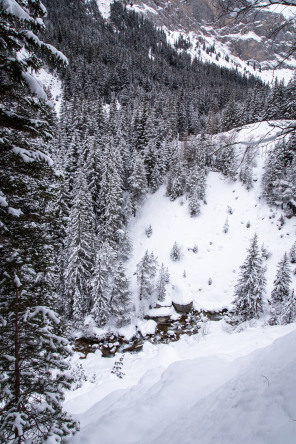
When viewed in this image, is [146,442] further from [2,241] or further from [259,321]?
[259,321]

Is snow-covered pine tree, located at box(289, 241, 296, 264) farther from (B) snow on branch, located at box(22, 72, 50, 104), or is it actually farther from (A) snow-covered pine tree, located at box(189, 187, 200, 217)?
(B) snow on branch, located at box(22, 72, 50, 104)

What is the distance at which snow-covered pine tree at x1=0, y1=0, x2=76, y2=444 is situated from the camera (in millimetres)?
3875

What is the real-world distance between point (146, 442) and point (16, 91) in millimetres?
7827

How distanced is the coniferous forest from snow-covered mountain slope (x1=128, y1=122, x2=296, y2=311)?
1354 millimetres

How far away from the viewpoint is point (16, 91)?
15.0ft

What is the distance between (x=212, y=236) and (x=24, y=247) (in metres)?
26.4

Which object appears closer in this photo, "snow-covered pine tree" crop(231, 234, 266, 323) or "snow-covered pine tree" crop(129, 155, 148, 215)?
"snow-covered pine tree" crop(231, 234, 266, 323)

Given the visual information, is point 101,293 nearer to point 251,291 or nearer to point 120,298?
point 120,298

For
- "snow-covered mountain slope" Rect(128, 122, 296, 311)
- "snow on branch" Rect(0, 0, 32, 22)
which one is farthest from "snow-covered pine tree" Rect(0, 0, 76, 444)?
"snow-covered mountain slope" Rect(128, 122, 296, 311)

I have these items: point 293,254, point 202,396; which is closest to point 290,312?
point 202,396

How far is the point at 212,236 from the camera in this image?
2845 cm

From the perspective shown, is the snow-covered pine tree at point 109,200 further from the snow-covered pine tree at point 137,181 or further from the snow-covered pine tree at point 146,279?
the snow-covered pine tree at point 146,279

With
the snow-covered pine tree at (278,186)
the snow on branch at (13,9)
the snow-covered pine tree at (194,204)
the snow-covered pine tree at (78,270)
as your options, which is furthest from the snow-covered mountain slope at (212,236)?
the snow on branch at (13,9)

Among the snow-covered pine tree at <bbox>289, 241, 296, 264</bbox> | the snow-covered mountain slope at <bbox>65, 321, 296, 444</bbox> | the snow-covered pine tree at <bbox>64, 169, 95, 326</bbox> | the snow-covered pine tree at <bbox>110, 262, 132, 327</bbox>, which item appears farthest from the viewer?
the snow-covered pine tree at <bbox>289, 241, 296, 264</bbox>
